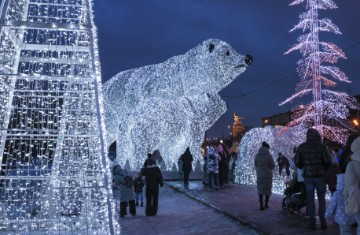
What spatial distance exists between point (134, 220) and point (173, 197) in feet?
9.56

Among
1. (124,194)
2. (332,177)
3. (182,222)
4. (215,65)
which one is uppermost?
(215,65)

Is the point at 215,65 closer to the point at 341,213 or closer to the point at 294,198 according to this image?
the point at 294,198

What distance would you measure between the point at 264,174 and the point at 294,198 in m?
0.95

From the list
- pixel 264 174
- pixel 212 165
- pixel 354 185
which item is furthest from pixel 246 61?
pixel 354 185

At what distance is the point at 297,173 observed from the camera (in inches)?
335

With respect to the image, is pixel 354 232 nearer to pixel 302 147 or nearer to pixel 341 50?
pixel 302 147

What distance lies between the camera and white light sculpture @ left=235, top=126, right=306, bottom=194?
49.9 feet

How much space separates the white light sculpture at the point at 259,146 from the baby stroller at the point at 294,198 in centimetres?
464

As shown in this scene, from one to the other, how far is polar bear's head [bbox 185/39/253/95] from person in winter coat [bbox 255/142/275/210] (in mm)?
6028

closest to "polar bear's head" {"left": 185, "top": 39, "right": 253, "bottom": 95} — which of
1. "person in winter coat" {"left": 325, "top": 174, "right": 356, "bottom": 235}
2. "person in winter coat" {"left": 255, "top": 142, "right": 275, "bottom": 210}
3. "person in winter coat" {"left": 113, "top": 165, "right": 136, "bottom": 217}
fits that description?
"person in winter coat" {"left": 255, "top": 142, "right": 275, "bottom": 210}

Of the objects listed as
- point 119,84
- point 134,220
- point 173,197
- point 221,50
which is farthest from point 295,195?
point 119,84

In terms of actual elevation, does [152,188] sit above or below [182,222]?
above

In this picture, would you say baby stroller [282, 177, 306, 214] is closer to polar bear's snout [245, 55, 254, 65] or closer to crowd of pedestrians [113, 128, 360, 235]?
crowd of pedestrians [113, 128, 360, 235]

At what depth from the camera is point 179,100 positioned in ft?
52.5
